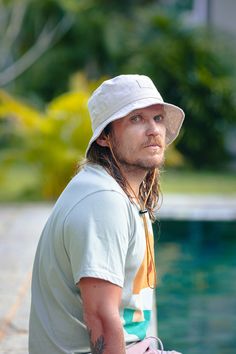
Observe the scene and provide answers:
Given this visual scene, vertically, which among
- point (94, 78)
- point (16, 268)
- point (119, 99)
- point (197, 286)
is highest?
point (94, 78)

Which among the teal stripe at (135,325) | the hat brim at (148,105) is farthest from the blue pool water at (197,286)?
the teal stripe at (135,325)

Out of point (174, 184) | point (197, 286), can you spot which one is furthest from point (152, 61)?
point (197, 286)

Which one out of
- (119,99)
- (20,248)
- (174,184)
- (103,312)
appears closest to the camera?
(103,312)

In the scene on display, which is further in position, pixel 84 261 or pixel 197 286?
pixel 197 286

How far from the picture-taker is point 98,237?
2412 millimetres

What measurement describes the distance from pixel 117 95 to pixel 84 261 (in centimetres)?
50

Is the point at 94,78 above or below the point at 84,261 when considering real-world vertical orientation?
above

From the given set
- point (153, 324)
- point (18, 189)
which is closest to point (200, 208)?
point (18, 189)

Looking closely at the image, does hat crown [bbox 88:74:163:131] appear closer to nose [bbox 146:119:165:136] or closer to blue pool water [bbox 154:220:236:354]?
nose [bbox 146:119:165:136]

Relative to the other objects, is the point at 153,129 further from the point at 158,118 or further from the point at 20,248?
the point at 20,248

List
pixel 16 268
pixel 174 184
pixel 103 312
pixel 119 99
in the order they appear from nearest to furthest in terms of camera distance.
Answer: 1. pixel 103 312
2. pixel 119 99
3. pixel 16 268
4. pixel 174 184

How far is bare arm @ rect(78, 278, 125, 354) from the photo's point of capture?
2.38 metres

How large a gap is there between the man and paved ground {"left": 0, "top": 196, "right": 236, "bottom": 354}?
5.37ft

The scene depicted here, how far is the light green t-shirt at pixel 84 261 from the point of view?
7.91 feet
